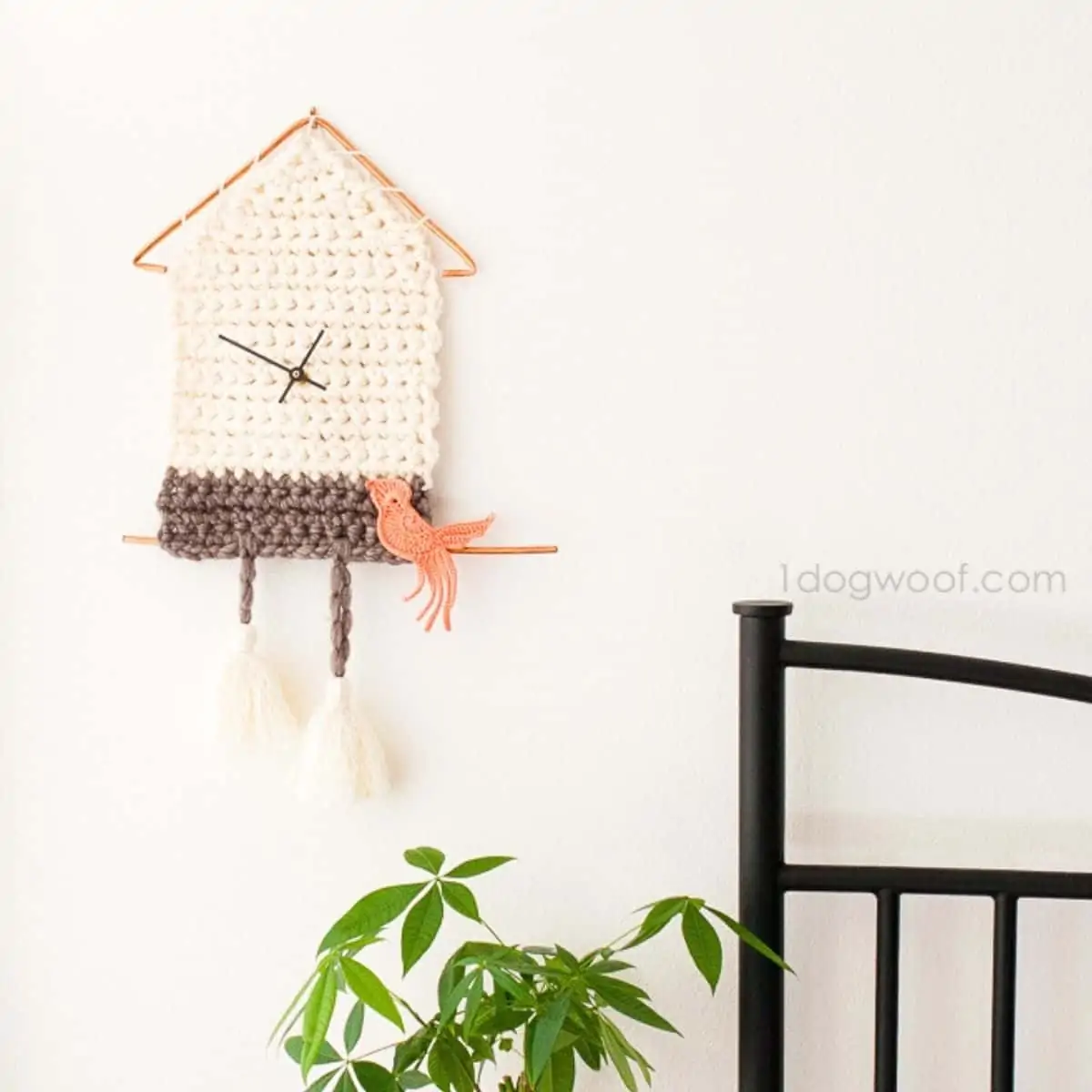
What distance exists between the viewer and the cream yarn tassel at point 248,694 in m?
1.09

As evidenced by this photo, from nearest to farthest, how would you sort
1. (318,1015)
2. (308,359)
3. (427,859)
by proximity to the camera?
(318,1015) → (427,859) → (308,359)

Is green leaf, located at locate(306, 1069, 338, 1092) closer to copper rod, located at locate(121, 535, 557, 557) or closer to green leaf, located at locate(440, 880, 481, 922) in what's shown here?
green leaf, located at locate(440, 880, 481, 922)

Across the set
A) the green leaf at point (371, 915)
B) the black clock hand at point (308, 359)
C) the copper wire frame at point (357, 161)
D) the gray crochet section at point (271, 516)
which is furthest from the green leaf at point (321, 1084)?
the copper wire frame at point (357, 161)

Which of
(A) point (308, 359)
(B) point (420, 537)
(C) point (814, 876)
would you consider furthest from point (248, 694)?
(C) point (814, 876)

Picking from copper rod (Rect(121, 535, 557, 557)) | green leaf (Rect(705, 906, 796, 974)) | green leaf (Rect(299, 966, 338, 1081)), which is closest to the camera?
green leaf (Rect(299, 966, 338, 1081))

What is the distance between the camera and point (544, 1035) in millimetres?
901

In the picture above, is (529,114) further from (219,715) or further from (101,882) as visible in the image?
(101,882)

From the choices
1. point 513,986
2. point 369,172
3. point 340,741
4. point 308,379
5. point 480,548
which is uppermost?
point 369,172

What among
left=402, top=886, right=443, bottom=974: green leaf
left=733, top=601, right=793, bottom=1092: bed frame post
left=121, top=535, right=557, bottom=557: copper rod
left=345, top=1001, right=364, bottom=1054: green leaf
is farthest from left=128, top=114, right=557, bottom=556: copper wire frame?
left=345, top=1001, right=364, bottom=1054: green leaf

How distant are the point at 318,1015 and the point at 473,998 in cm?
12

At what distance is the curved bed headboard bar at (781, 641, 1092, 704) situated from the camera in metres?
1.03

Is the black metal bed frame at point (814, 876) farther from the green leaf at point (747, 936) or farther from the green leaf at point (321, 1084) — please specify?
the green leaf at point (321, 1084)

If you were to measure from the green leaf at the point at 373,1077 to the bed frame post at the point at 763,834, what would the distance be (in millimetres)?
334

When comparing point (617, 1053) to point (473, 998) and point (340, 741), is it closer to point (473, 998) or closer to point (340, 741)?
point (473, 998)
